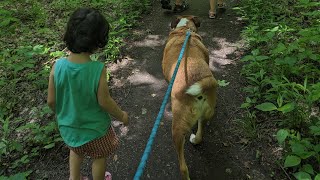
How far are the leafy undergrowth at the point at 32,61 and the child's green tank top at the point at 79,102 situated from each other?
959 millimetres

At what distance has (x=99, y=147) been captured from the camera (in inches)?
96.2

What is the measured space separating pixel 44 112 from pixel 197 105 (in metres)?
2.25

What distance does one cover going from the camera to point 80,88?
216cm

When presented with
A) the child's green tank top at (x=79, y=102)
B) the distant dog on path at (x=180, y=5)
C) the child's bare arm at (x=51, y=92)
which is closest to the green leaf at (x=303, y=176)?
the child's green tank top at (x=79, y=102)

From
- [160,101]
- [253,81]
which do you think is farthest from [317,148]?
[160,101]

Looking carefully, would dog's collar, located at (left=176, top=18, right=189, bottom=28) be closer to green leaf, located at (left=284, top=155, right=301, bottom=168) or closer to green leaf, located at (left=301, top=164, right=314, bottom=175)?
green leaf, located at (left=284, top=155, right=301, bottom=168)

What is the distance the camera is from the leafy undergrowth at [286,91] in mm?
3000

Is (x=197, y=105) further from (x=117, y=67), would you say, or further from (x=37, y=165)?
(x=117, y=67)

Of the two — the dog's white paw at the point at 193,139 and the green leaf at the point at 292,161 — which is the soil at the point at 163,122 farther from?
the green leaf at the point at 292,161

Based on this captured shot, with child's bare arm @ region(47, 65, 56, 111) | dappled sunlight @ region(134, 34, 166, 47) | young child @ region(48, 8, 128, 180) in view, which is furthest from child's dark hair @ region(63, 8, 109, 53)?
dappled sunlight @ region(134, 34, 166, 47)

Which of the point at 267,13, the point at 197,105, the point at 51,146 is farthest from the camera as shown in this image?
the point at 267,13

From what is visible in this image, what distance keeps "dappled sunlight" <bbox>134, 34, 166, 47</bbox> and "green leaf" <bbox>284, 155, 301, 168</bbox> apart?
3.69 metres

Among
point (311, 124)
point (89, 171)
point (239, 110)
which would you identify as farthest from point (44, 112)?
point (311, 124)

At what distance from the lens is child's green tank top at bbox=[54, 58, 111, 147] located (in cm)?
213
